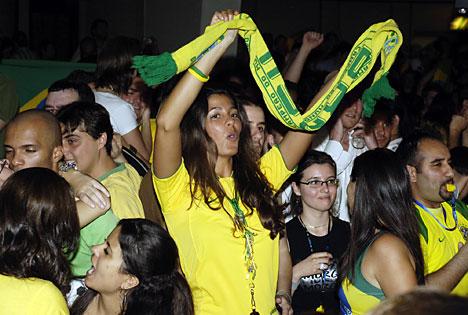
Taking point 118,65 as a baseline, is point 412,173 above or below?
below

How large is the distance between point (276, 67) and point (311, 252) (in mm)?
1233

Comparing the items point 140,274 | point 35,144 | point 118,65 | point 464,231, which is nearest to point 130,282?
point 140,274

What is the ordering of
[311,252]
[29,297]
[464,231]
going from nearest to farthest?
1. [29,297]
2. [464,231]
3. [311,252]

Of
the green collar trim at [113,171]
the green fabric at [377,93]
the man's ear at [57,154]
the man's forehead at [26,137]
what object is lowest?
the green collar trim at [113,171]

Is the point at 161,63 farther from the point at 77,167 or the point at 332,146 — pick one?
the point at 332,146

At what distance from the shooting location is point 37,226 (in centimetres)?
316

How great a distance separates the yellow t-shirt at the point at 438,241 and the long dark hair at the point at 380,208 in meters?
0.46

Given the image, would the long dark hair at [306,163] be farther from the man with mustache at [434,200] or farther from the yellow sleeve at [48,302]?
the yellow sleeve at [48,302]

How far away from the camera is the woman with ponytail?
3.30 metres

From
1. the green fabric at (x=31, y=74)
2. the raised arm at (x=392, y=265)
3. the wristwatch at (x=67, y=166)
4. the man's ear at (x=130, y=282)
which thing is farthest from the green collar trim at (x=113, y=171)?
the green fabric at (x=31, y=74)

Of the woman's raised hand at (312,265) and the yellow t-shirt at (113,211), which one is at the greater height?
the yellow t-shirt at (113,211)

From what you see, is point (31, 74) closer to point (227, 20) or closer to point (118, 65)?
point (118, 65)

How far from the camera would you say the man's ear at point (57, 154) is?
4.13 metres

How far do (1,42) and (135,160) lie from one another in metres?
4.98
